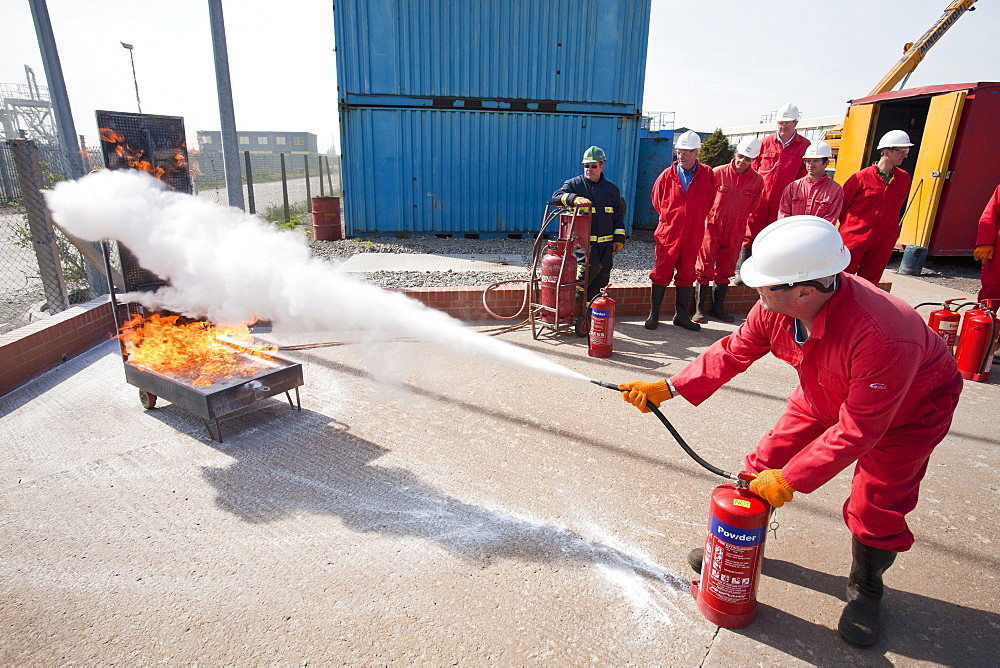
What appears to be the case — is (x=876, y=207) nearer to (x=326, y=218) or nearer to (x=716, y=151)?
(x=326, y=218)

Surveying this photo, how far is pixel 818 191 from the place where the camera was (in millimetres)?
6082

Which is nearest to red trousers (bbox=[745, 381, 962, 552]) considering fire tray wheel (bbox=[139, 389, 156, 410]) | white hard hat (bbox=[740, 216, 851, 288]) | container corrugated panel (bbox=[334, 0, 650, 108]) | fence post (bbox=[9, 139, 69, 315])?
white hard hat (bbox=[740, 216, 851, 288])

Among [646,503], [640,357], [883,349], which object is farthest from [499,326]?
[883,349]

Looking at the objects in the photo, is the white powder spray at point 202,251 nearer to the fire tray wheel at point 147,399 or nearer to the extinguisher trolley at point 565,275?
the fire tray wheel at point 147,399

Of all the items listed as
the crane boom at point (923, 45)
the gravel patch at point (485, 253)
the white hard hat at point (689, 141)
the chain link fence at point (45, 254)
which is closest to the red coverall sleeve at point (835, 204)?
the white hard hat at point (689, 141)

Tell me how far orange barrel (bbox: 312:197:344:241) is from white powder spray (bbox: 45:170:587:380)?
820 cm

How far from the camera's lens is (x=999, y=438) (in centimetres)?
428

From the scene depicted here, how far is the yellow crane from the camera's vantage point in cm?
1512

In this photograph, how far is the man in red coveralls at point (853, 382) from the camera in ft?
6.71

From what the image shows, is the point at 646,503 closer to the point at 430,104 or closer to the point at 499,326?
the point at 499,326

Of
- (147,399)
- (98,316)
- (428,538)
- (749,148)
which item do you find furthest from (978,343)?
(98,316)

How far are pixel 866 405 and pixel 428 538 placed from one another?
2166 mm

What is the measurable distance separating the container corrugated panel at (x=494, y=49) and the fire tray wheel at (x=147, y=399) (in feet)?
30.7

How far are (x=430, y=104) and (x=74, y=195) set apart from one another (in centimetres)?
962
